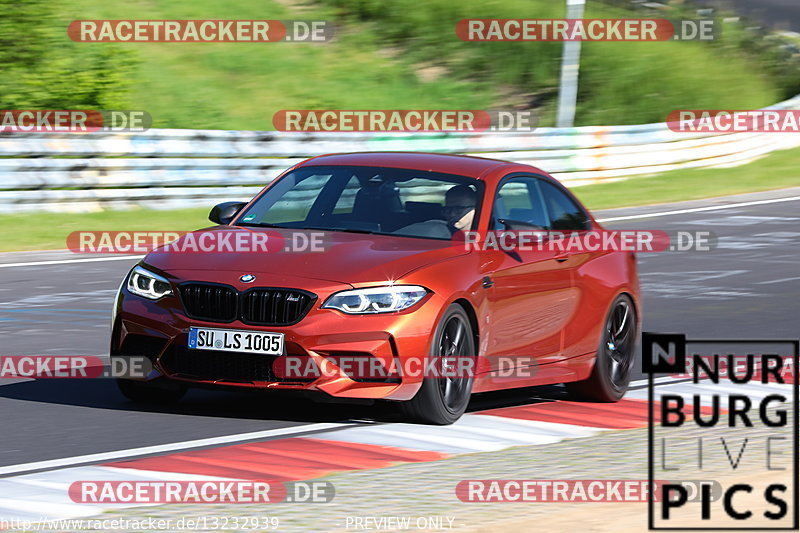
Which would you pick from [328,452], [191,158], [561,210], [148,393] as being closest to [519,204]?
[561,210]

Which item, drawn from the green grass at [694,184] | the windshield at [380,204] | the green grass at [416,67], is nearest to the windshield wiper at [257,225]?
the windshield at [380,204]

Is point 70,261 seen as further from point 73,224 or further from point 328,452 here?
point 328,452

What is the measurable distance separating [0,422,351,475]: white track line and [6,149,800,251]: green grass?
1035 centimetres

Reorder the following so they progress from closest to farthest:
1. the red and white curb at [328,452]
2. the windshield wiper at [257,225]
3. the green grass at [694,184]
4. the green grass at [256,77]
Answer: the red and white curb at [328,452] < the windshield wiper at [257,225] < the green grass at [694,184] < the green grass at [256,77]

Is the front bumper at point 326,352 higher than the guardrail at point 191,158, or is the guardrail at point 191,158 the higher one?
the guardrail at point 191,158

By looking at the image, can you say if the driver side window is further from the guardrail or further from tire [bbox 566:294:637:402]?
the guardrail

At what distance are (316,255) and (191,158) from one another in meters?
13.2

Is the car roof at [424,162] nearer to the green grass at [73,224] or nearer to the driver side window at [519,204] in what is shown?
the driver side window at [519,204]

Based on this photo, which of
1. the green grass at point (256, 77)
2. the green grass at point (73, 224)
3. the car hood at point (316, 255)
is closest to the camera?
the car hood at point (316, 255)

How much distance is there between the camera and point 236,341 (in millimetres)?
8445

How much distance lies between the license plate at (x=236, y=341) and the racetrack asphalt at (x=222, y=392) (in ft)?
1.42

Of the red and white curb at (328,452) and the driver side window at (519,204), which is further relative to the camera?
the driver side window at (519,204)

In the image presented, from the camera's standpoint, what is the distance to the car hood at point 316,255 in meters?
8.56

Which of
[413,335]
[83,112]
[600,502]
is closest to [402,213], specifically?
[413,335]
